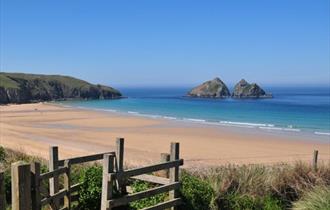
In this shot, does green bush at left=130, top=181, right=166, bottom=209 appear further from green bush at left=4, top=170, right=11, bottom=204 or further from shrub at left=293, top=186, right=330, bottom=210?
shrub at left=293, top=186, right=330, bottom=210

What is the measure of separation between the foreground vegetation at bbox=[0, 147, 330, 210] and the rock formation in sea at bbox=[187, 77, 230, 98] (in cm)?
11822

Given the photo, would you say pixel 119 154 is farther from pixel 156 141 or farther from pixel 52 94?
pixel 52 94

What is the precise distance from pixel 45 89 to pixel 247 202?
116207 millimetres

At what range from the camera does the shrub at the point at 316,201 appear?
9.10 meters

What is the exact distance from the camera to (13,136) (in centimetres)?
3406

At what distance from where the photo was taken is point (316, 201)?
923cm

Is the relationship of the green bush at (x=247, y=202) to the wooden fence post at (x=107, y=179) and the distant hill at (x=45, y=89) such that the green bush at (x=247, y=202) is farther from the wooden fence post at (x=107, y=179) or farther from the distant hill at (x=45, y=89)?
the distant hill at (x=45, y=89)

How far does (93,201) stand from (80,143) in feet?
70.0

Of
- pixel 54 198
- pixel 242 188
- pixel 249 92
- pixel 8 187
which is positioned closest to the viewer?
pixel 54 198

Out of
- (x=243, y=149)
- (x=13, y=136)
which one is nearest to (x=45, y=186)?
(x=243, y=149)

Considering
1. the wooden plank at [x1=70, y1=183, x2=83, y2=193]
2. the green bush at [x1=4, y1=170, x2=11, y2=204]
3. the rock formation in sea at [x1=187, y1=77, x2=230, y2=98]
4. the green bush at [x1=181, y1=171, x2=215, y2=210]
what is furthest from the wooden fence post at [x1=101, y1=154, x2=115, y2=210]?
the rock formation in sea at [x1=187, y1=77, x2=230, y2=98]

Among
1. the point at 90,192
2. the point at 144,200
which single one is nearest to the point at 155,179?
the point at 144,200

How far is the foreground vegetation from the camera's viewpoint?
9.04 meters

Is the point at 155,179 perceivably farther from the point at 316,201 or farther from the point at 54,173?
the point at 316,201
